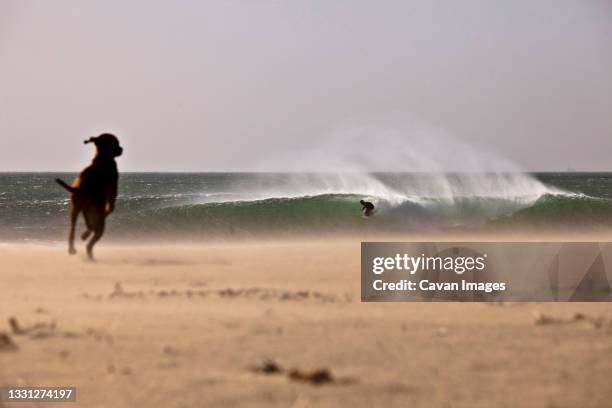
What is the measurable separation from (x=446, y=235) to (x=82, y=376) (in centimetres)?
1440

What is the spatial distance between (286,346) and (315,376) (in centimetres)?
73

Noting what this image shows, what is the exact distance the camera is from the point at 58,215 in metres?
29.5

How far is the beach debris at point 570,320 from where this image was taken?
5984mm

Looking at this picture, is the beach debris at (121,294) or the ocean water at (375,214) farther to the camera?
the ocean water at (375,214)

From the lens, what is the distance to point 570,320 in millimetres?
6105

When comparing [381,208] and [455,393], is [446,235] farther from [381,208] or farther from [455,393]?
[455,393]

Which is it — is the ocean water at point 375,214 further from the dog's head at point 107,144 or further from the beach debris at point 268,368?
the beach debris at point 268,368

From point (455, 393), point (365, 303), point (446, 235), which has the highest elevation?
point (446, 235)

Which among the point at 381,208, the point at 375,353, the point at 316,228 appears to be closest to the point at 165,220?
the point at 316,228

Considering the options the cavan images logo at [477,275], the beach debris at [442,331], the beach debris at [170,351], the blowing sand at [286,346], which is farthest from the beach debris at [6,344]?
the cavan images logo at [477,275]

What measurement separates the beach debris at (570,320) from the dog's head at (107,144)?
5999mm

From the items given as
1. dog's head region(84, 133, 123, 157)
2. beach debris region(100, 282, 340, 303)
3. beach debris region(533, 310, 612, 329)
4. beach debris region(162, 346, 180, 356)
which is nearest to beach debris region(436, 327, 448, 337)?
beach debris region(533, 310, 612, 329)

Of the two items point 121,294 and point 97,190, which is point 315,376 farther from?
point 97,190

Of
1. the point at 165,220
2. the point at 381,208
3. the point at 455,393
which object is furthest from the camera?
the point at 381,208
